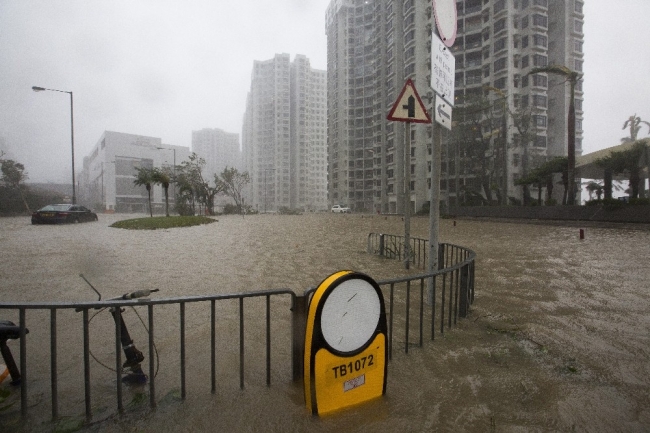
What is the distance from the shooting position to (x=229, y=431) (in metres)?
2.19

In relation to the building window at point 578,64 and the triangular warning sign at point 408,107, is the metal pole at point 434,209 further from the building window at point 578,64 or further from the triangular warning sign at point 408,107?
the building window at point 578,64

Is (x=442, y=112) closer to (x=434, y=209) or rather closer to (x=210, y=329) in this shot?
(x=434, y=209)

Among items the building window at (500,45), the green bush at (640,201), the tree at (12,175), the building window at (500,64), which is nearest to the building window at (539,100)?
the building window at (500,64)

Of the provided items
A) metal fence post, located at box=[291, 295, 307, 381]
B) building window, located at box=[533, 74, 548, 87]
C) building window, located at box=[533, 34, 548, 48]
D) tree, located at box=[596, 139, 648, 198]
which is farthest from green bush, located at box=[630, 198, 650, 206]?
building window, located at box=[533, 34, 548, 48]

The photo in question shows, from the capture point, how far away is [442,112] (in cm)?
391

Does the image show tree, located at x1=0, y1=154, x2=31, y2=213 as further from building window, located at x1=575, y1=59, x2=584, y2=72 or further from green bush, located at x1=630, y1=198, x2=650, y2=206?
building window, located at x1=575, y1=59, x2=584, y2=72

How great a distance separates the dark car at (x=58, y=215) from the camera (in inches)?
744

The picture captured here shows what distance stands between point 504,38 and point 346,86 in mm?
41112

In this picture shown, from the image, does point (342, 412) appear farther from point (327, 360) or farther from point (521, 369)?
point (521, 369)

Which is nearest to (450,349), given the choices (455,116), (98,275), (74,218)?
(98,275)

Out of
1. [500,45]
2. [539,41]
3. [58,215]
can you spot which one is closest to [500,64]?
[500,45]

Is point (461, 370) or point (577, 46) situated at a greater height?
point (577, 46)

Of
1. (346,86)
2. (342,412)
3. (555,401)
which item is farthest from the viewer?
(346,86)

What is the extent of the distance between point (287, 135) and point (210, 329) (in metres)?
123
